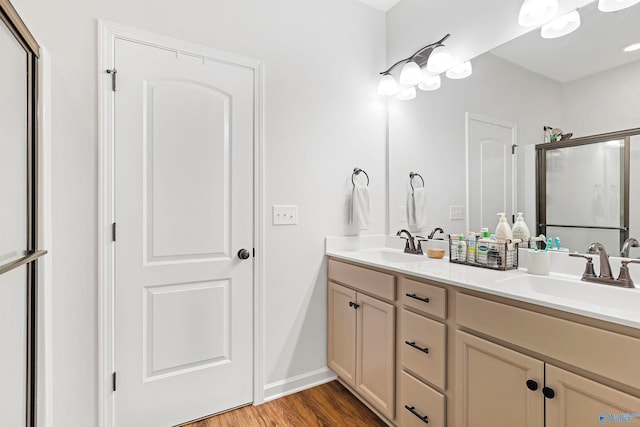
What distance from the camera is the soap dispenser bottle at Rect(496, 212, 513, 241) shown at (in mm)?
1664

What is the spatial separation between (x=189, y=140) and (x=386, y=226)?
4.93ft

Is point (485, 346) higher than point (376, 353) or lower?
higher

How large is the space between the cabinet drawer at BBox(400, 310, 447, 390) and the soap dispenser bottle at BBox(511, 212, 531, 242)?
67 centimetres

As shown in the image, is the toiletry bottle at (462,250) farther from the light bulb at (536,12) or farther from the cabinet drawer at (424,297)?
the light bulb at (536,12)

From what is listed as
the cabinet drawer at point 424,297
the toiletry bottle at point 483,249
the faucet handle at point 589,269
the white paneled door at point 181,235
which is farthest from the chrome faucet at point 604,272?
the white paneled door at point 181,235

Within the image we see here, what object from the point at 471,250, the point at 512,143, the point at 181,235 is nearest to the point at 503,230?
the point at 471,250

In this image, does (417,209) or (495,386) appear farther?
(417,209)

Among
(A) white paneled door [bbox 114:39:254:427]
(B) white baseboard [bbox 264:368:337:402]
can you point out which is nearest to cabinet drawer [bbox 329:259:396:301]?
(A) white paneled door [bbox 114:39:254:427]

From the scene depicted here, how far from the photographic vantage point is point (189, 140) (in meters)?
1.77

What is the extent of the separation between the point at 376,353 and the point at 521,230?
38.8 inches

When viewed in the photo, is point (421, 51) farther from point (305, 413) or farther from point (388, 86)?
point (305, 413)

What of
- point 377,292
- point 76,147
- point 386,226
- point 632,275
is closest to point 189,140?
point 76,147

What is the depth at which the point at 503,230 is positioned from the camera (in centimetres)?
168

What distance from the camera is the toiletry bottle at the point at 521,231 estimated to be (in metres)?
1.62
